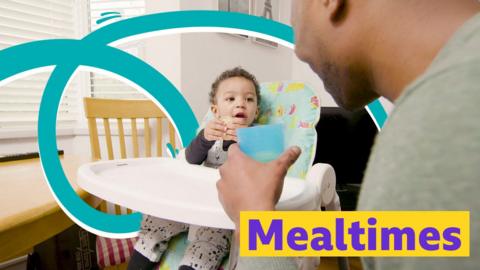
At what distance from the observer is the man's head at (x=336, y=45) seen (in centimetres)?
42

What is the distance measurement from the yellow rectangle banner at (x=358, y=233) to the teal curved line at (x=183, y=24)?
3.04ft

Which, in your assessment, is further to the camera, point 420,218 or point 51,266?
point 51,266

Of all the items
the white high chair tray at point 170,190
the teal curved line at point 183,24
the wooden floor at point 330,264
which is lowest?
the wooden floor at point 330,264

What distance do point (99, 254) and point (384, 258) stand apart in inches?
60.5

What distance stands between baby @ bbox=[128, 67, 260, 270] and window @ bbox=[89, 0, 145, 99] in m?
0.96

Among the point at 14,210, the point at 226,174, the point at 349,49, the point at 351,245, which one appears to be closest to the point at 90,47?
the point at 14,210

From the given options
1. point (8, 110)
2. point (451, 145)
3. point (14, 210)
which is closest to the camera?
point (451, 145)

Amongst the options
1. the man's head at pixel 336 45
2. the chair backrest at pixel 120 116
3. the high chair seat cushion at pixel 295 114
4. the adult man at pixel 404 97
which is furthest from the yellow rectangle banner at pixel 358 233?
the chair backrest at pixel 120 116

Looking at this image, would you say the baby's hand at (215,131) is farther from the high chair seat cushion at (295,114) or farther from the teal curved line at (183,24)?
the teal curved line at (183,24)

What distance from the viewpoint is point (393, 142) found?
24 cm

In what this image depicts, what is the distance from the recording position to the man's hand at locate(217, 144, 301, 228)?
45 cm

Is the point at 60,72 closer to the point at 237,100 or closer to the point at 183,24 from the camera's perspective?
the point at 183,24

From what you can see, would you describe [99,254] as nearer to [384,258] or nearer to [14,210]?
[14,210]

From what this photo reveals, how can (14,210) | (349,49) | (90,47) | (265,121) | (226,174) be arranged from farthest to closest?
(265,121) < (90,47) < (14,210) < (226,174) < (349,49)
